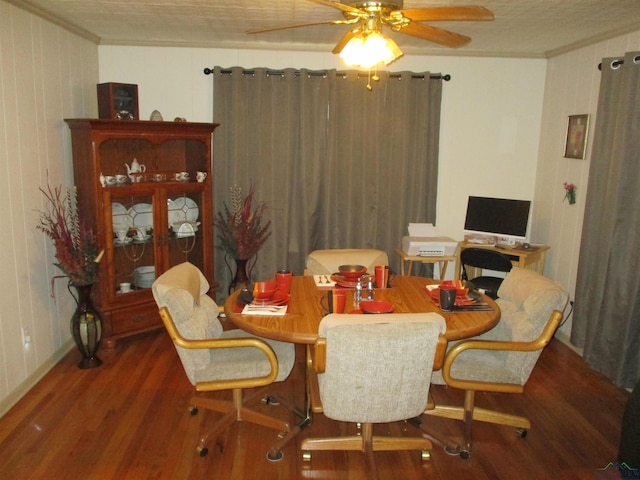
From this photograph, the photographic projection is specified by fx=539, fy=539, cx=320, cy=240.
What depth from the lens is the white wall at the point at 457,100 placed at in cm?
460

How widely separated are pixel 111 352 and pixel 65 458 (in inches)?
51.0

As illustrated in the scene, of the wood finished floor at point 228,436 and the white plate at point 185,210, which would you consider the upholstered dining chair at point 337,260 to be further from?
the white plate at point 185,210

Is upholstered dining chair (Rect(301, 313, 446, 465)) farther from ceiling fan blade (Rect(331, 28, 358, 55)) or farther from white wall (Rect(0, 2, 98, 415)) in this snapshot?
white wall (Rect(0, 2, 98, 415))

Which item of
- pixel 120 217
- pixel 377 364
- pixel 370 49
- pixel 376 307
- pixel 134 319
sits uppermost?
pixel 370 49

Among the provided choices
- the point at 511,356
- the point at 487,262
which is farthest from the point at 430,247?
the point at 511,356

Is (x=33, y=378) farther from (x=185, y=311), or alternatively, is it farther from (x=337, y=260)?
(x=337, y=260)

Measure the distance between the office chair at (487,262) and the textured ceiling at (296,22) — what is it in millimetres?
1635

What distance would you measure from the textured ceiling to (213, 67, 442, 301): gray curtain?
0.32m

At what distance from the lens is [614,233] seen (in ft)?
11.5

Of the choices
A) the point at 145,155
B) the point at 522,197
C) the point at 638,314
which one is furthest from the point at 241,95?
the point at 638,314

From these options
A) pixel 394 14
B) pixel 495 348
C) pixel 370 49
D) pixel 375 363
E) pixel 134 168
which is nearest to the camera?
pixel 375 363

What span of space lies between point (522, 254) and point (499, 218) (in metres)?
0.48

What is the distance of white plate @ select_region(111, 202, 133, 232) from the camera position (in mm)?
3971

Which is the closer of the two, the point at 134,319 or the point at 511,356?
the point at 511,356
